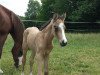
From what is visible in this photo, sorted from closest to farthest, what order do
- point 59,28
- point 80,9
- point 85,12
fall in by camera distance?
point 59,28 < point 85,12 < point 80,9

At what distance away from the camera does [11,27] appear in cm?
971

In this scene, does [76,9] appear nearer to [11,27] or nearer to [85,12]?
[85,12]

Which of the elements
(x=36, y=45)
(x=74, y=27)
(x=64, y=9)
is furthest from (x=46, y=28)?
(x=64, y=9)

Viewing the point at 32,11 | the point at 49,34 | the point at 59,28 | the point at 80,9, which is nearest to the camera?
the point at 59,28

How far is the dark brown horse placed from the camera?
9.36 m

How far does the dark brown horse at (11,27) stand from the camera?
9361 millimetres

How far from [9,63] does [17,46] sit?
0.70m

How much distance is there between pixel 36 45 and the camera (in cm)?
738

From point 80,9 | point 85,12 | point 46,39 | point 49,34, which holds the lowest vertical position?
point 85,12

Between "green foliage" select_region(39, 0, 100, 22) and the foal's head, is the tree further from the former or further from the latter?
the foal's head

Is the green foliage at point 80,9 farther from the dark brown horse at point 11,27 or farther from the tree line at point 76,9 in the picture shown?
the dark brown horse at point 11,27

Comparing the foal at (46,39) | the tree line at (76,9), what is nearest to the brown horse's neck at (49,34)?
the foal at (46,39)

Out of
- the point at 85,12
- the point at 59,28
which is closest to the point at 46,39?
the point at 59,28

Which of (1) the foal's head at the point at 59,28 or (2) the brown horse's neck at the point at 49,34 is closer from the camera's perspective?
(1) the foal's head at the point at 59,28
